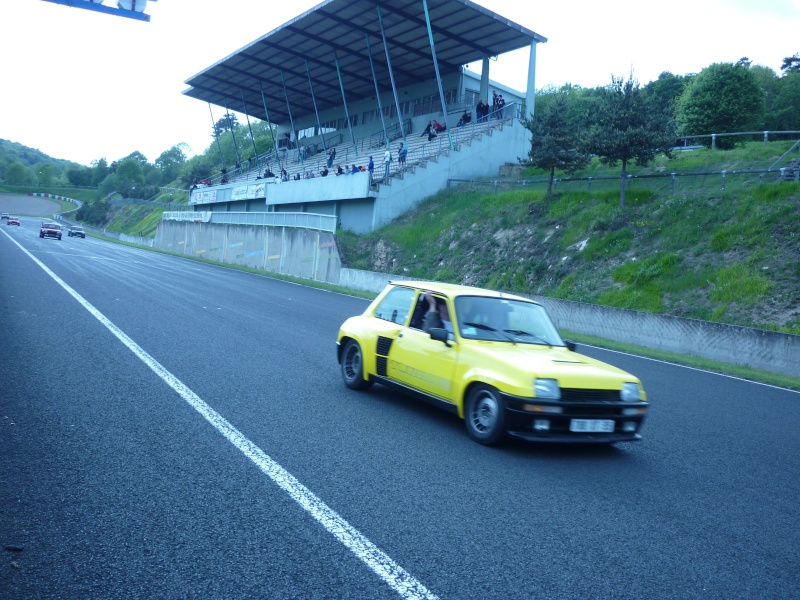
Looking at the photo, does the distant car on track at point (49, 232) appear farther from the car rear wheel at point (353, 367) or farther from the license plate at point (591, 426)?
the license plate at point (591, 426)

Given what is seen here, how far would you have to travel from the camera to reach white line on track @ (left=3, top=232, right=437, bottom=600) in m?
3.85

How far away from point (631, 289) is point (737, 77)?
23.3 meters

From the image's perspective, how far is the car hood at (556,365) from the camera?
663 centimetres

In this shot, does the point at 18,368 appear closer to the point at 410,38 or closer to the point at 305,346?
the point at 305,346

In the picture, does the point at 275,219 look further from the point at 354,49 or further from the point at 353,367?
the point at 353,367

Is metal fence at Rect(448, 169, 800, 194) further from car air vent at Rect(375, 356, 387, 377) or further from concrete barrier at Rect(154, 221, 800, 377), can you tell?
car air vent at Rect(375, 356, 387, 377)

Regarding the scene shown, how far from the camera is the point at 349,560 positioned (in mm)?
4074

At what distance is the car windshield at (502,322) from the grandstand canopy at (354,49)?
36.0 metres

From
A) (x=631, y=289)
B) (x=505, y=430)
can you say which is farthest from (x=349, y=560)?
(x=631, y=289)

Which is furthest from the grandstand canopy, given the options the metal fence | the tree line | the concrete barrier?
the concrete barrier

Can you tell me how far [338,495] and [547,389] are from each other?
2297 mm

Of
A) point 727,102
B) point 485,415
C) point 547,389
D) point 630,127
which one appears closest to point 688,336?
point 485,415

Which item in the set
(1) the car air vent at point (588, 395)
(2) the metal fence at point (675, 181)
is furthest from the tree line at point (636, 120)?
(1) the car air vent at point (588, 395)

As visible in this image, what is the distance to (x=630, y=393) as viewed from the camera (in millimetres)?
6934
